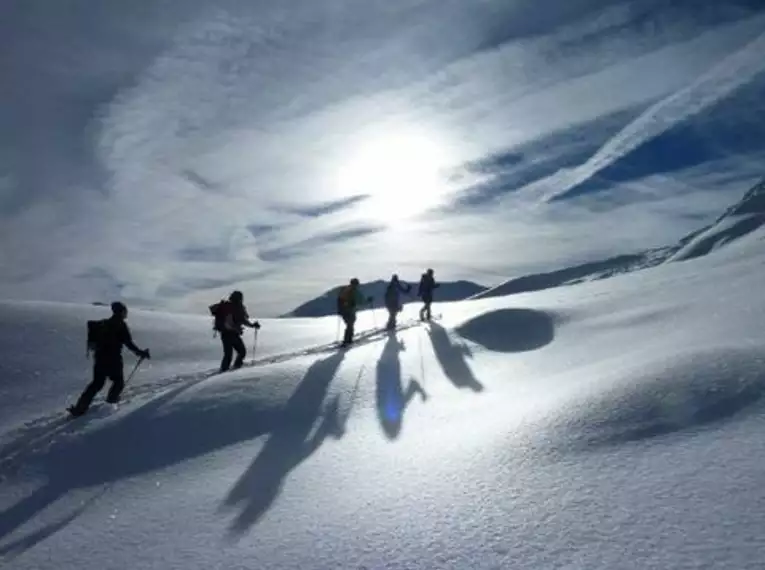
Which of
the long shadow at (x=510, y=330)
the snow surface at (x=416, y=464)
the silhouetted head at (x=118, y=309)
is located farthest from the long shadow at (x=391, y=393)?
the silhouetted head at (x=118, y=309)

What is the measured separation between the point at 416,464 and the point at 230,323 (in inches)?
329

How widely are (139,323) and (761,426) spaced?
19484mm

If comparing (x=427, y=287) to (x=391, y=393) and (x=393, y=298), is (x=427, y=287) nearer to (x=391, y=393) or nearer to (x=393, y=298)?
(x=393, y=298)

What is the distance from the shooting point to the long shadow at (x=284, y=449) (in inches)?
242

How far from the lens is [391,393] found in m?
10.6

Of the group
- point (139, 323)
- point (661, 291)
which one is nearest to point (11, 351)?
point (139, 323)

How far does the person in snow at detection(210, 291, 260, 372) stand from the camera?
1386 centimetres

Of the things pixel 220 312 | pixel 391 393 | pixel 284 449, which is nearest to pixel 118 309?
pixel 220 312

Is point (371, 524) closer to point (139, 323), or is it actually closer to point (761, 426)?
point (761, 426)

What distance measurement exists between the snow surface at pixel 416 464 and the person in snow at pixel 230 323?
1.57 meters

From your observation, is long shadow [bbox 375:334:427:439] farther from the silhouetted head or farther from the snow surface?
the silhouetted head

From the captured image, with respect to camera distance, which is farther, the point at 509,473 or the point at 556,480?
the point at 509,473

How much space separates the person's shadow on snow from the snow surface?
12 cm

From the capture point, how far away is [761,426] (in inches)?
215
